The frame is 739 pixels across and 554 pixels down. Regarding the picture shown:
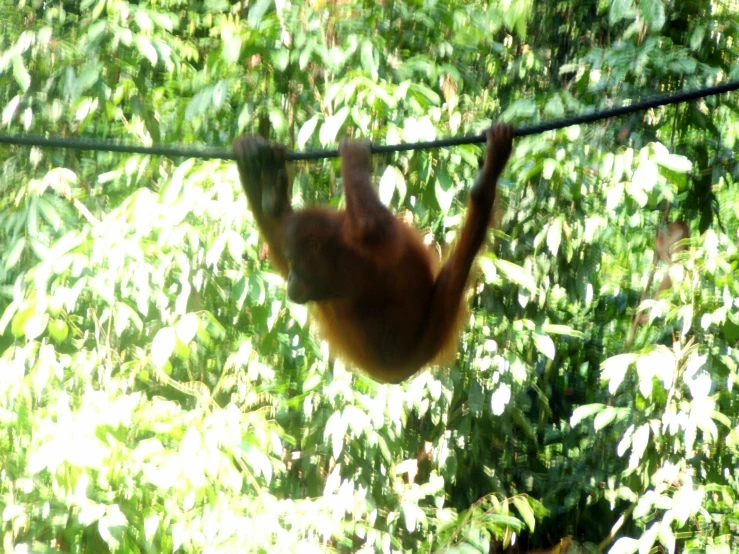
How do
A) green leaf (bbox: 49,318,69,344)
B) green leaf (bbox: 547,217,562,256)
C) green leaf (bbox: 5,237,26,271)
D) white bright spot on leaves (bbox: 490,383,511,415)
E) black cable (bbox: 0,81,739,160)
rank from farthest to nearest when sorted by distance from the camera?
white bright spot on leaves (bbox: 490,383,511,415) < green leaf (bbox: 547,217,562,256) < green leaf (bbox: 5,237,26,271) < green leaf (bbox: 49,318,69,344) < black cable (bbox: 0,81,739,160)

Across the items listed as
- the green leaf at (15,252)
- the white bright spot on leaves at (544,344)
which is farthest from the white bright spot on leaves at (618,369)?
the green leaf at (15,252)

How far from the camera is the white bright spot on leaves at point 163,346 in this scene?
326 centimetres

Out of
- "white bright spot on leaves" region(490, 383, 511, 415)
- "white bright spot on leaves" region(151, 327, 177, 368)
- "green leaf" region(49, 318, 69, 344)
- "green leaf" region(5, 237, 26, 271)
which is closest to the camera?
"white bright spot on leaves" region(151, 327, 177, 368)

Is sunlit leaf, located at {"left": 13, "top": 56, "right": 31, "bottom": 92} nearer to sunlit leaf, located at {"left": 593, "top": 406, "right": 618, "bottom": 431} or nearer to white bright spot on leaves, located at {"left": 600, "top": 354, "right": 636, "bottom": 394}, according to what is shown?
white bright spot on leaves, located at {"left": 600, "top": 354, "right": 636, "bottom": 394}

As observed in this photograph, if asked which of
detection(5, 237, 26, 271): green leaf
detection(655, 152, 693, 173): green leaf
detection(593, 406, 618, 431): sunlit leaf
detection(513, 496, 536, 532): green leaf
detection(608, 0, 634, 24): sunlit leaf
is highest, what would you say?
detection(608, 0, 634, 24): sunlit leaf

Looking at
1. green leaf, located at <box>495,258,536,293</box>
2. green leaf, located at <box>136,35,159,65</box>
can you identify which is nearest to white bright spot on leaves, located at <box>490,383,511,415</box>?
green leaf, located at <box>495,258,536,293</box>

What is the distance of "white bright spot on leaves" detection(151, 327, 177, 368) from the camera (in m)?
3.26

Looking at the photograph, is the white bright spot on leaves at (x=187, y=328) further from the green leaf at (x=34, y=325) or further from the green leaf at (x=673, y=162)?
the green leaf at (x=673, y=162)

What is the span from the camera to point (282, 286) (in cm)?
353

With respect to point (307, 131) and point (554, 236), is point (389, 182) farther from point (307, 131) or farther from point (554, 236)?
point (554, 236)

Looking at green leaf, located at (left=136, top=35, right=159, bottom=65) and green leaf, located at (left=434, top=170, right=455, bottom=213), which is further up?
green leaf, located at (left=136, top=35, right=159, bottom=65)

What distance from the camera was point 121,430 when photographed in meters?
3.33

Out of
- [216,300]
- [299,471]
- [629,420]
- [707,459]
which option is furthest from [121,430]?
[707,459]

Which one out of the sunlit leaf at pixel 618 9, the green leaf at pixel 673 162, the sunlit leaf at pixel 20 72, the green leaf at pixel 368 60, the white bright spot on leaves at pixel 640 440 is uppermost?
the sunlit leaf at pixel 618 9
